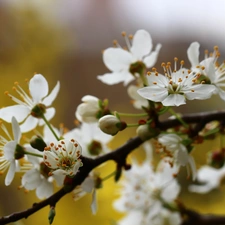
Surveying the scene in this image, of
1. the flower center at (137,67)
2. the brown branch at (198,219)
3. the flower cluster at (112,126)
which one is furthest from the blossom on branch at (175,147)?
the brown branch at (198,219)

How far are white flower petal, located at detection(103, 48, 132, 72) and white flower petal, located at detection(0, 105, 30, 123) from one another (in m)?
0.13

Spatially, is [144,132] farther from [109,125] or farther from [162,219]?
[162,219]

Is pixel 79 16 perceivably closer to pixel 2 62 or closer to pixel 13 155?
pixel 2 62

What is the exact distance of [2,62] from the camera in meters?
1.97

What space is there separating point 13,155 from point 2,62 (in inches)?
62.9

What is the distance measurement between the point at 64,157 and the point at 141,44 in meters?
0.22

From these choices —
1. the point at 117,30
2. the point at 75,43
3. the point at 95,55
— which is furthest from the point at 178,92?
the point at 117,30

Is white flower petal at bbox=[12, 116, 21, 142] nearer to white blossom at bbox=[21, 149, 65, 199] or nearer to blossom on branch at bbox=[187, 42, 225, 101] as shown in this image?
white blossom at bbox=[21, 149, 65, 199]

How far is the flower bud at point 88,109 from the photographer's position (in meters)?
0.50

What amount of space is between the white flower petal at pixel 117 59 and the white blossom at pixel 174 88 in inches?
4.5

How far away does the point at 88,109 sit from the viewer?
0.50 metres

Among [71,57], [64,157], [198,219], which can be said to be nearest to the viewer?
[64,157]

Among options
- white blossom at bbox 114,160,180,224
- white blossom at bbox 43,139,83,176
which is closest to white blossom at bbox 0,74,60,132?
white blossom at bbox 43,139,83,176

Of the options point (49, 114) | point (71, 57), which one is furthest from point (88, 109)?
point (71, 57)
